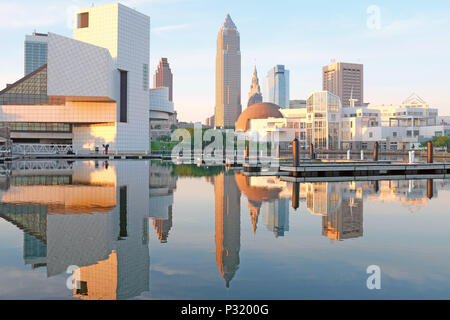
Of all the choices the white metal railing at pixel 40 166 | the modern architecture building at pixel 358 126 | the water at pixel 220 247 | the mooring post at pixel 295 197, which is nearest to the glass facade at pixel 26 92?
the white metal railing at pixel 40 166

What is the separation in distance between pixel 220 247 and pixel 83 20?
267ft

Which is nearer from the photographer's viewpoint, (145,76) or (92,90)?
(92,90)

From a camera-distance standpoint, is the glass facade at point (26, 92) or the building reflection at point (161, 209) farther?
the glass facade at point (26, 92)

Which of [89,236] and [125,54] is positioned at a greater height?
[125,54]

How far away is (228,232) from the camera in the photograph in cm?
1087

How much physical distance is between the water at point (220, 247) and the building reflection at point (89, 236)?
0.09 ft

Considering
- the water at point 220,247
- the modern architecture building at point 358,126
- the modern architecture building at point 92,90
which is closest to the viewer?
the water at point 220,247

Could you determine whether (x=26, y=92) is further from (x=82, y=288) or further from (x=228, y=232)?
(x=82, y=288)

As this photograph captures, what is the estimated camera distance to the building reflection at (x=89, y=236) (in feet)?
22.5

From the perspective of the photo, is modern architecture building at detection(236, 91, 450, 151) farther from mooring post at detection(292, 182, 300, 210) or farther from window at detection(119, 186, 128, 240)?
window at detection(119, 186, 128, 240)

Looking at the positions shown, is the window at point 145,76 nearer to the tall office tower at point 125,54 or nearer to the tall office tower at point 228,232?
the tall office tower at point 125,54

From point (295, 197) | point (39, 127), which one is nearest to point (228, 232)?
point (295, 197)
